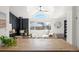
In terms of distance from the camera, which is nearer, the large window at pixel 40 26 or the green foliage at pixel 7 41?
the green foliage at pixel 7 41

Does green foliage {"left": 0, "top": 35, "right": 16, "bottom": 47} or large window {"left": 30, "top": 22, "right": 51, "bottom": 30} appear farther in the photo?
large window {"left": 30, "top": 22, "right": 51, "bottom": 30}

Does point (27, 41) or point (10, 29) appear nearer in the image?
point (10, 29)

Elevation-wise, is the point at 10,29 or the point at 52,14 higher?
the point at 52,14

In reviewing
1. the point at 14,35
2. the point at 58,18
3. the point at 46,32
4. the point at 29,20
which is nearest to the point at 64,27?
the point at 58,18

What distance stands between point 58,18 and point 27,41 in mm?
566

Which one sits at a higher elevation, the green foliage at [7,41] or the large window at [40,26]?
the large window at [40,26]

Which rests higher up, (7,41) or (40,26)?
(40,26)

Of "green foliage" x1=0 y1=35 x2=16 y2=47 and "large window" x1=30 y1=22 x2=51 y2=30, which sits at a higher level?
"large window" x1=30 y1=22 x2=51 y2=30

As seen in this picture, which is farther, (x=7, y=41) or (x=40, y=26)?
(x=40, y=26)

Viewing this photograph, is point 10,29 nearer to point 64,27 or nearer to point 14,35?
point 14,35
